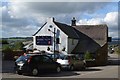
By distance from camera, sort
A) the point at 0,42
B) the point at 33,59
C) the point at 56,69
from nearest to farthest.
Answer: the point at 33,59 < the point at 56,69 < the point at 0,42

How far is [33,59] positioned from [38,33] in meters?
28.4

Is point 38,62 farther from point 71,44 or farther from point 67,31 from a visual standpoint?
point 67,31

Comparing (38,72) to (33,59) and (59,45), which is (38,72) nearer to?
(33,59)

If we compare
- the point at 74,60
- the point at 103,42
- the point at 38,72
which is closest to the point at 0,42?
the point at 103,42

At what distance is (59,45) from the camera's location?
46.9 meters

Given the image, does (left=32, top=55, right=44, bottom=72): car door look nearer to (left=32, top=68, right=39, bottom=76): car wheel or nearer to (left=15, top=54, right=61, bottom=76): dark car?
(left=15, top=54, right=61, bottom=76): dark car

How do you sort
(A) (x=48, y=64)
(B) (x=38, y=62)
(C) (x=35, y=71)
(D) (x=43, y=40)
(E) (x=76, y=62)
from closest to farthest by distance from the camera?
(C) (x=35, y=71), (B) (x=38, y=62), (A) (x=48, y=64), (E) (x=76, y=62), (D) (x=43, y=40)

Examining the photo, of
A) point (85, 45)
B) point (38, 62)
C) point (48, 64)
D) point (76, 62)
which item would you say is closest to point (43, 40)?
point (85, 45)

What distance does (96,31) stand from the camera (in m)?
53.3

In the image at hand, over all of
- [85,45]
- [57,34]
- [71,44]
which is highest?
[57,34]

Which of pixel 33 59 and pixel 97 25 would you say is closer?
→ pixel 33 59

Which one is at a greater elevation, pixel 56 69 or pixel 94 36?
pixel 94 36

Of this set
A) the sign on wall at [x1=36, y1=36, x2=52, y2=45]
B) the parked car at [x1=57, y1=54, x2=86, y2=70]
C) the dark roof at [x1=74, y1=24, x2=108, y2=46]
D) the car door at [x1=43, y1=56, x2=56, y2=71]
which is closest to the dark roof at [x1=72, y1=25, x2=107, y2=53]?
the dark roof at [x1=74, y1=24, x2=108, y2=46]

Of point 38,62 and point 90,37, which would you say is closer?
point 38,62
